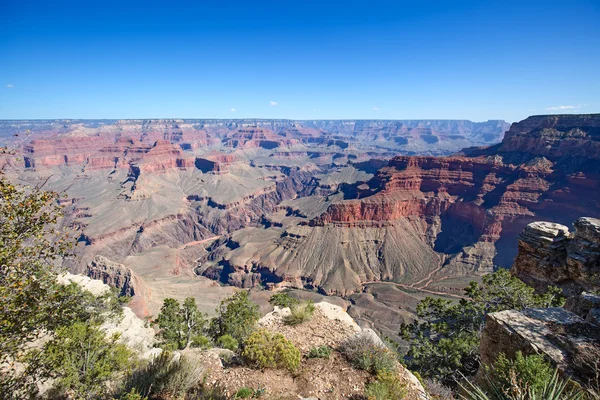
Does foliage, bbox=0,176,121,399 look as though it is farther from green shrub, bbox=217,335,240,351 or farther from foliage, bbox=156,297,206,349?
foliage, bbox=156,297,206,349

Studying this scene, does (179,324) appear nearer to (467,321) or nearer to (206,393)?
(206,393)

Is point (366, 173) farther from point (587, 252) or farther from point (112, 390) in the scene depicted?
point (112, 390)

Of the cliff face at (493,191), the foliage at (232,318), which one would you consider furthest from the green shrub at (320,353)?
the cliff face at (493,191)

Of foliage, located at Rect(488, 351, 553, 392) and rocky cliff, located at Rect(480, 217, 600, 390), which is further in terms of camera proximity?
rocky cliff, located at Rect(480, 217, 600, 390)

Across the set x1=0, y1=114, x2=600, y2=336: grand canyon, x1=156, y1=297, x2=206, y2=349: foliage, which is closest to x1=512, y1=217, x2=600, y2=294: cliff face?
x1=156, y1=297, x2=206, y2=349: foliage

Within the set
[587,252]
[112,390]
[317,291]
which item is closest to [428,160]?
[317,291]

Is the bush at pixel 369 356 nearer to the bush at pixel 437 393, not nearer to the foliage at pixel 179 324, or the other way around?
the bush at pixel 437 393

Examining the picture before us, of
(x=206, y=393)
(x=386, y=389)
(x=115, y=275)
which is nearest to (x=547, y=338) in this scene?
(x=386, y=389)
